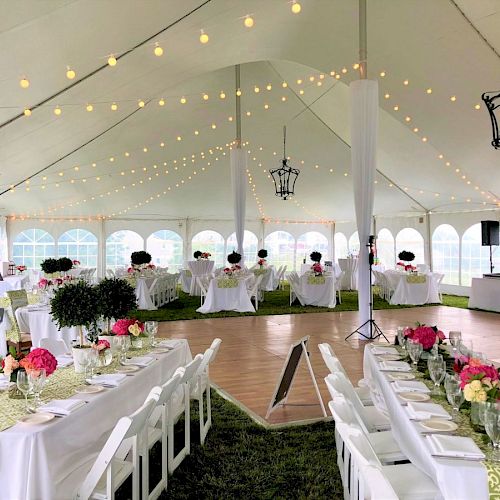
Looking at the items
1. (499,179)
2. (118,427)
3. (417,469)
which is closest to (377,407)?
(417,469)

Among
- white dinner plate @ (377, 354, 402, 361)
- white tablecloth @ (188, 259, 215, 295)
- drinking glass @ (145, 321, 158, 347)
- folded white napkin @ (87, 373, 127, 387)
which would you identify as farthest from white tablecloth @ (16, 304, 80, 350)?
white tablecloth @ (188, 259, 215, 295)

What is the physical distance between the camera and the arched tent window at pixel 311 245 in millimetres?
20547

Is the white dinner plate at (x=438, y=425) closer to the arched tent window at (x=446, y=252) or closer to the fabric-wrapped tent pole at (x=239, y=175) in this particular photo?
the fabric-wrapped tent pole at (x=239, y=175)

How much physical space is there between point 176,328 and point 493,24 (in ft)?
22.3

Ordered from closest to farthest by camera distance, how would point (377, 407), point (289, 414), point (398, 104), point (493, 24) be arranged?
point (377, 407)
point (289, 414)
point (493, 24)
point (398, 104)

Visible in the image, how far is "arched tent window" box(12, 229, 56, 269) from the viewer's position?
680 inches

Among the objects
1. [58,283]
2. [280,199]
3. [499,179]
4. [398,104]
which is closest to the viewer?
[58,283]

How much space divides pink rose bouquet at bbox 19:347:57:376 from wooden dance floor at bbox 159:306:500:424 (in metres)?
2.20

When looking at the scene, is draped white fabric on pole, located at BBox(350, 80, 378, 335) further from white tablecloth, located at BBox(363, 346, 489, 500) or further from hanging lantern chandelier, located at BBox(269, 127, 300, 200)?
white tablecloth, located at BBox(363, 346, 489, 500)

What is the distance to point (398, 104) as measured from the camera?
10.4 metres

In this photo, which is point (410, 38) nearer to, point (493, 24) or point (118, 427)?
point (493, 24)

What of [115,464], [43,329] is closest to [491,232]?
[43,329]

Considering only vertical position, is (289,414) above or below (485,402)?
below

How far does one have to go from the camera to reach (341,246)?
20.2m
